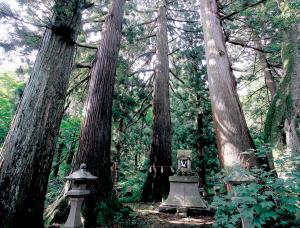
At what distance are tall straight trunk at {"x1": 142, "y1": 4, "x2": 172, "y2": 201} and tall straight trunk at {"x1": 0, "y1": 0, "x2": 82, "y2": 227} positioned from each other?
4.70 metres

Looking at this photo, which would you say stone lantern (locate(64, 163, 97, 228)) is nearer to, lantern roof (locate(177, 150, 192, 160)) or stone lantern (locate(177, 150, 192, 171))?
stone lantern (locate(177, 150, 192, 171))

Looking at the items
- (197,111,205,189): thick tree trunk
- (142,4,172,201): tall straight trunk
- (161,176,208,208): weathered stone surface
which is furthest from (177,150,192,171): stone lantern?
(197,111,205,189): thick tree trunk

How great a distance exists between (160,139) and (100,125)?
329 centimetres

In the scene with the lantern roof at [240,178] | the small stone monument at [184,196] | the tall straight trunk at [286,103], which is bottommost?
the small stone monument at [184,196]

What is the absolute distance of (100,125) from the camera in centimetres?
537

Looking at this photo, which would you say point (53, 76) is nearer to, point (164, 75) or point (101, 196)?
point (101, 196)

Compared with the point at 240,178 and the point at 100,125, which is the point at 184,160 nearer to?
the point at 100,125

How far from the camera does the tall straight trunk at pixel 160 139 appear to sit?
7672 millimetres

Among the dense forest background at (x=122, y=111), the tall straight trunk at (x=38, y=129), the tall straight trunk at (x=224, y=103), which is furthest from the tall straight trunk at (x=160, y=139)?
the tall straight trunk at (x=38, y=129)

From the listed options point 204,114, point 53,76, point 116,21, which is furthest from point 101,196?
point 204,114

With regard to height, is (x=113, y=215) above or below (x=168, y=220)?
above

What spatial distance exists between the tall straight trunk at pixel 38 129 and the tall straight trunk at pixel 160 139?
4.70m

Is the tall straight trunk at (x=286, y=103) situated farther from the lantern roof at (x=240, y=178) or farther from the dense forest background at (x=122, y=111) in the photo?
the lantern roof at (x=240, y=178)

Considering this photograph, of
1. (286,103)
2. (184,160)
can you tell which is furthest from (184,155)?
(286,103)
